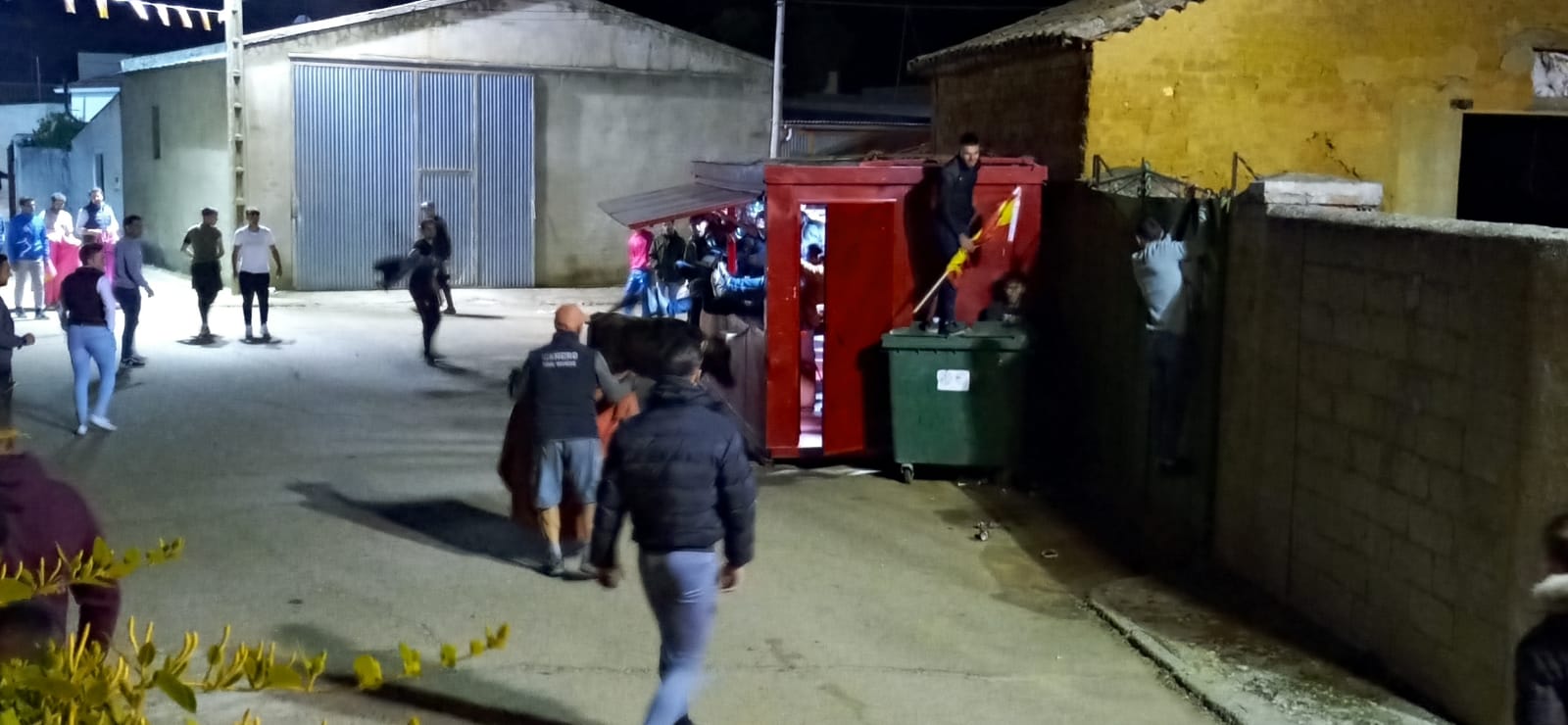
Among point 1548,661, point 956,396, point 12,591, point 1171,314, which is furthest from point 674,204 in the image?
point 12,591

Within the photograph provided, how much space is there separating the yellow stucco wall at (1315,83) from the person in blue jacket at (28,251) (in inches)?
546

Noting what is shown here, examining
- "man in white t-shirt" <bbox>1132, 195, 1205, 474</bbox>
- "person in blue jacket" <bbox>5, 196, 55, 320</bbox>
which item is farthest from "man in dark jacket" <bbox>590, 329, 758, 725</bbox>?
"person in blue jacket" <bbox>5, 196, 55, 320</bbox>

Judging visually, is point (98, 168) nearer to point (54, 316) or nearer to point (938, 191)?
point (54, 316)

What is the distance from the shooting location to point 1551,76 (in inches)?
550

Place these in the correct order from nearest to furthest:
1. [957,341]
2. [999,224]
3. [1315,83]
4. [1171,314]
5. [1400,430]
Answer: [1400,430]
[1171,314]
[957,341]
[999,224]
[1315,83]

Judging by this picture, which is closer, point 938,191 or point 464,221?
point 938,191

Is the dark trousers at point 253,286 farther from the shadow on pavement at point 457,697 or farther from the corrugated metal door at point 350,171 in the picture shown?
the shadow on pavement at point 457,697

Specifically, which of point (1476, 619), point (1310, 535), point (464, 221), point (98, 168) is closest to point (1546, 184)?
point (1310, 535)

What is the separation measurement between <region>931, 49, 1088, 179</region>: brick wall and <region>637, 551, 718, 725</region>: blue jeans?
859 centimetres

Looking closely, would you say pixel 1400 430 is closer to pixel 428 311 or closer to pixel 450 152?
pixel 428 311

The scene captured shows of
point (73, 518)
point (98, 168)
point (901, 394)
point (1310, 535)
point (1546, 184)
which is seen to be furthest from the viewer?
point (98, 168)

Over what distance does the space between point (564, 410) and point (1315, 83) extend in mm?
8371

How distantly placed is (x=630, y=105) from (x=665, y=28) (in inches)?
57.0

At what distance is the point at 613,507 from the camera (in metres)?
5.81
